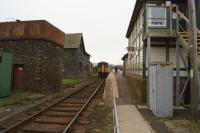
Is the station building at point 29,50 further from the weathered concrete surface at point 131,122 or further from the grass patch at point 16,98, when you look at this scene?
the weathered concrete surface at point 131,122

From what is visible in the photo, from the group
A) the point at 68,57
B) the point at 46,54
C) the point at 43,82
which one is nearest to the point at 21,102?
the point at 43,82

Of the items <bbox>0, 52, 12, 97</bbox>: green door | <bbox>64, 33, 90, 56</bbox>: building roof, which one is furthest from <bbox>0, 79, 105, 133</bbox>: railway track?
<bbox>64, 33, 90, 56</bbox>: building roof

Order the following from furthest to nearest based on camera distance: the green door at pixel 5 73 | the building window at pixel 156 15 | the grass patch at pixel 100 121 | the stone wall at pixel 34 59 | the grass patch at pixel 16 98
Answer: the stone wall at pixel 34 59, the green door at pixel 5 73, the building window at pixel 156 15, the grass patch at pixel 16 98, the grass patch at pixel 100 121

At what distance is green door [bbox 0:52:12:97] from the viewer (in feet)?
46.2

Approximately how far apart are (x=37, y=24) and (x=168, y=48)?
899 centimetres

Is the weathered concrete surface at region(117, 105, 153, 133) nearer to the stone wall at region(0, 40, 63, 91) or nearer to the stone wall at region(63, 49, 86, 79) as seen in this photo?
the stone wall at region(0, 40, 63, 91)

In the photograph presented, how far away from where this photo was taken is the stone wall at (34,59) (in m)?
16.5

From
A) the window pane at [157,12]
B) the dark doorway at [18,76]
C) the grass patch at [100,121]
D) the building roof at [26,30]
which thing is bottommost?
the grass patch at [100,121]

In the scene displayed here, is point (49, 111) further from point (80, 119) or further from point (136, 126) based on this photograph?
point (136, 126)

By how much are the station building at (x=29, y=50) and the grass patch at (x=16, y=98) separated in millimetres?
910

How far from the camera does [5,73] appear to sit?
1467cm

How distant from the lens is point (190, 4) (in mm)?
8953

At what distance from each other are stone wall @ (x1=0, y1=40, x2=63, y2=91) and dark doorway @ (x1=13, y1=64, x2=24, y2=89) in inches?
15.8

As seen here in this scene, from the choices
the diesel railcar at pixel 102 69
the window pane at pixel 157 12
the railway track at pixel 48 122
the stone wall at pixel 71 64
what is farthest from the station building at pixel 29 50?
the diesel railcar at pixel 102 69
